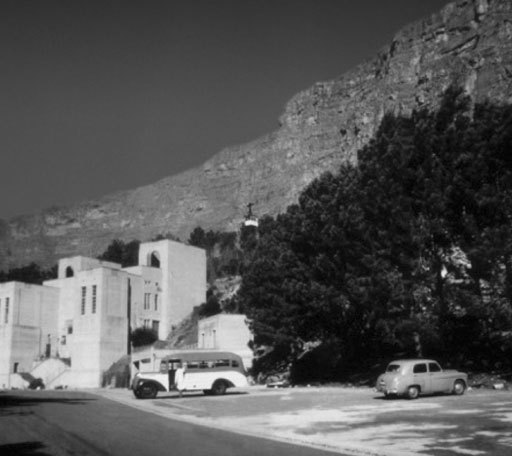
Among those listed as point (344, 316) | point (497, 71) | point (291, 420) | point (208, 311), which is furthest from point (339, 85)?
point (291, 420)

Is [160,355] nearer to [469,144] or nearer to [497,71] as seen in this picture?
[469,144]

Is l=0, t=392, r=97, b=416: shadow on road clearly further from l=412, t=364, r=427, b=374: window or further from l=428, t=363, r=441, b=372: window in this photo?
l=428, t=363, r=441, b=372: window

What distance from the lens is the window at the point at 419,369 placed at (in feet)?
86.5

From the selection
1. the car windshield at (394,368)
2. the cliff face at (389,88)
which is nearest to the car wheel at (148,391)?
the car windshield at (394,368)

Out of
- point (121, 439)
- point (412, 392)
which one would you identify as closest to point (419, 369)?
point (412, 392)

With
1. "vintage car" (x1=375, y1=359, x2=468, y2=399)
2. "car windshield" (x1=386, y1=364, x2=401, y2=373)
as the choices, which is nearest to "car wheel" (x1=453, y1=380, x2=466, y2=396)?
"vintage car" (x1=375, y1=359, x2=468, y2=399)

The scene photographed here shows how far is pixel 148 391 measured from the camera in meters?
34.1

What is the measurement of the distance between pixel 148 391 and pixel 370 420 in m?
17.6

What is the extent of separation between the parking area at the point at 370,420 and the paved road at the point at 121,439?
3.51ft

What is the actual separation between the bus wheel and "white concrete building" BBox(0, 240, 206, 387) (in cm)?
3470

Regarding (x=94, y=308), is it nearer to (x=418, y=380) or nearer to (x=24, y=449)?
(x=418, y=380)

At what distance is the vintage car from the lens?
85.3 feet

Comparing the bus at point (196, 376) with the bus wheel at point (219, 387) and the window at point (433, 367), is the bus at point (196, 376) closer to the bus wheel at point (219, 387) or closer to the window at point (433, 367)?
the bus wheel at point (219, 387)

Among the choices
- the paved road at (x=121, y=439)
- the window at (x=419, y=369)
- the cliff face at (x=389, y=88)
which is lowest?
the paved road at (x=121, y=439)
